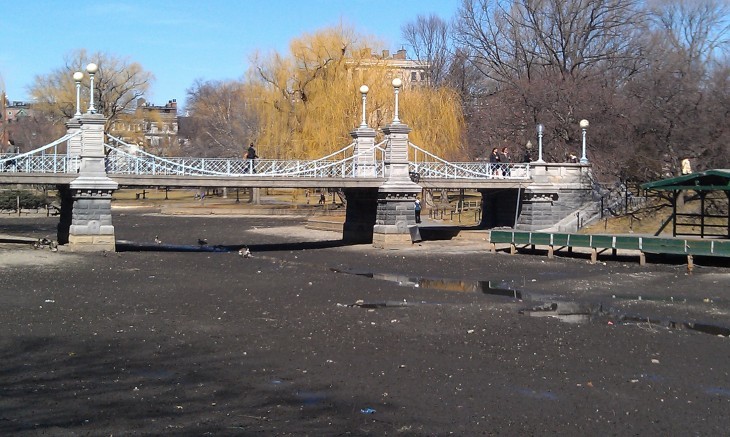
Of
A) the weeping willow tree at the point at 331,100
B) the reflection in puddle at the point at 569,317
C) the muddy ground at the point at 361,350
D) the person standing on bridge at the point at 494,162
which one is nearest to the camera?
the muddy ground at the point at 361,350

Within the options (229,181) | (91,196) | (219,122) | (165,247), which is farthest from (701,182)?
(219,122)

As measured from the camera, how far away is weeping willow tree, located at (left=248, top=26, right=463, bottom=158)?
164ft

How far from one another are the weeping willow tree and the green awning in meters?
20.4

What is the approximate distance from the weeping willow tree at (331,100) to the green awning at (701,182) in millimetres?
20416

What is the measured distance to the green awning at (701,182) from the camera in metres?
29.1

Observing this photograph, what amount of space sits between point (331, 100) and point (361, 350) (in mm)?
36441

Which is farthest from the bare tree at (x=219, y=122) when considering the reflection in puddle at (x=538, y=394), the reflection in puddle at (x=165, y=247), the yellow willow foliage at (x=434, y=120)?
the reflection in puddle at (x=538, y=394)

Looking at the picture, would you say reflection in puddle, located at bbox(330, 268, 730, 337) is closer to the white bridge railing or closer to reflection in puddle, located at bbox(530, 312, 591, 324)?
reflection in puddle, located at bbox(530, 312, 591, 324)

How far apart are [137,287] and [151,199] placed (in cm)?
5917

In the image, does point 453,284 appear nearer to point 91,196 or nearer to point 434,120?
point 91,196

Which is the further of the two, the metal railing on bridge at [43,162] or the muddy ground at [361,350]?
the metal railing on bridge at [43,162]

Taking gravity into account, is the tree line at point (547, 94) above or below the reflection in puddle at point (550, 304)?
above

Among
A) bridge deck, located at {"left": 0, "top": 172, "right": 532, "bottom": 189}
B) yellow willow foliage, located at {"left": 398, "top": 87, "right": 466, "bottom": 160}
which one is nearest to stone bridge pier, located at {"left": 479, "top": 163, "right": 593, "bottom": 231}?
bridge deck, located at {"left": 0, "top": 172, "right": 532, "bottom": 189}

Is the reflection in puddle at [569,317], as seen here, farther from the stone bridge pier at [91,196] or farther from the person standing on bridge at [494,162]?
the person standing on bridge at [494,162]
